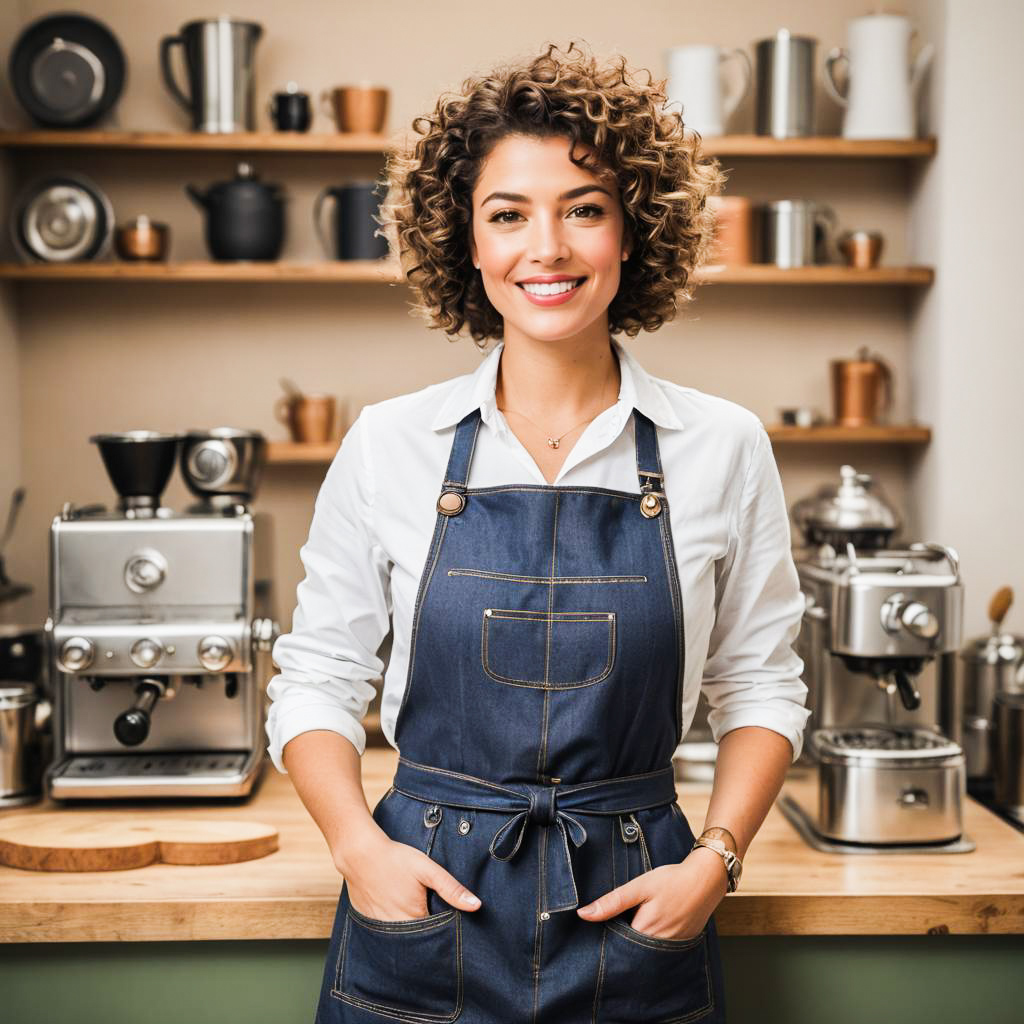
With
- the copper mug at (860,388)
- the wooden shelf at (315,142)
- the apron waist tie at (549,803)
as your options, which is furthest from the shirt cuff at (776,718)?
the wooden shelf at (315,142)

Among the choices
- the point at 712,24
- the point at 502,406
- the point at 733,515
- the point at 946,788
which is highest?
the point at 712,24

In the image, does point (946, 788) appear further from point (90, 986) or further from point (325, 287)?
point (325, 287)

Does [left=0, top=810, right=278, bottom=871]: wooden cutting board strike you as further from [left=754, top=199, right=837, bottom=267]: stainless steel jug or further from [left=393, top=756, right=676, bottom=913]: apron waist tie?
[left=754, top=199, right=837, bottom=267]: stainless steel jug

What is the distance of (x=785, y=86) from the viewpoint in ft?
8.70

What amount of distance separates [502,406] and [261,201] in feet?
4.51

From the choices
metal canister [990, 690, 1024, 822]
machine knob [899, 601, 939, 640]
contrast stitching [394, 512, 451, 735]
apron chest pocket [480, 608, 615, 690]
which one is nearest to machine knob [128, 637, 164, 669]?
contrast stitching [394, 512, 451, 735]

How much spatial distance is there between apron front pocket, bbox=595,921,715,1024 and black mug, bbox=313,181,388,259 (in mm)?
1697

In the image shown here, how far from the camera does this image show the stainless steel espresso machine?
1.83 meters

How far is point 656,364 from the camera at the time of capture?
2.88 metres

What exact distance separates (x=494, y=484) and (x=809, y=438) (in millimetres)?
1462

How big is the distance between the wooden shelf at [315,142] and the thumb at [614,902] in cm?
175

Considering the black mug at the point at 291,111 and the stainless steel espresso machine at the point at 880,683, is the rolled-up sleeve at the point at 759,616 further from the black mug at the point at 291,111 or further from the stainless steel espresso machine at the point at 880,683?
the black mug at the point at 291,111

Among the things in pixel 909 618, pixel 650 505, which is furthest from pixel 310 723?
pixel 909 618

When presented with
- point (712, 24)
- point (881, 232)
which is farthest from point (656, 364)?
point (712, 24)
